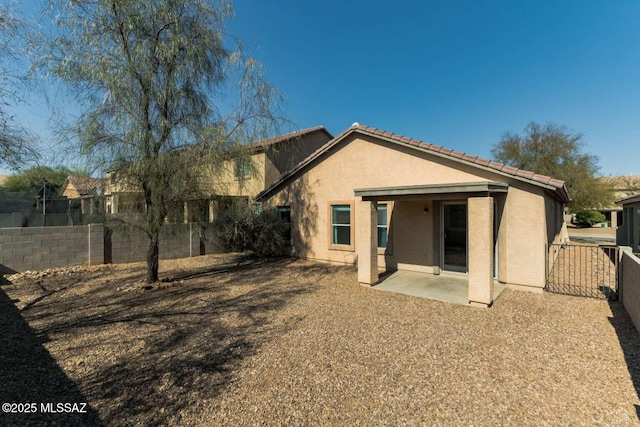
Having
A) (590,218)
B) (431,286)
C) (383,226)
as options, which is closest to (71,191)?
(383,226)

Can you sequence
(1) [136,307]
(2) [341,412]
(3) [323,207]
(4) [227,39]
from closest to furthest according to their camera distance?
(2) [341,412]
(1) [136,307]
(4) [227,39]
(3) [323,207]

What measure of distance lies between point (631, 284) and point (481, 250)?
294 centimetres

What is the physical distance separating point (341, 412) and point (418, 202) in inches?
296

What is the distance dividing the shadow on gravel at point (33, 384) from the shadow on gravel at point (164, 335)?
0.20 meters

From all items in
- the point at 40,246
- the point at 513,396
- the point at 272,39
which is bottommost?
the point at 513,396

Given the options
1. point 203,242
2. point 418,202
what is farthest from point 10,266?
point 418,202

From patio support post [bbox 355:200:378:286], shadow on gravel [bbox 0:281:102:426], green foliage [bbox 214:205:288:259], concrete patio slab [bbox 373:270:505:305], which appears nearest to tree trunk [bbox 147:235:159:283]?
shadow on gravel [bbox 0:281:102:426]

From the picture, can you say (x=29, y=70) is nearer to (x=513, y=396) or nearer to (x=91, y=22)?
(x=91, y=22)

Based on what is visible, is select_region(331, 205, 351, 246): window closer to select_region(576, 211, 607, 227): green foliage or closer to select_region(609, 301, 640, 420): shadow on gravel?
select_region(609, 301, 640, 420): shadow on gravel

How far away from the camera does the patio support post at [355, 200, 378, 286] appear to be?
8.28m

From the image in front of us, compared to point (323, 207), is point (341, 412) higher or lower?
lower

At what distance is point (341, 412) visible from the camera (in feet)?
10.4

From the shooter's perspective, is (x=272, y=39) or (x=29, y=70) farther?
(x=272, y=39)

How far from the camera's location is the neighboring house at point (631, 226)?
48.1 feet
